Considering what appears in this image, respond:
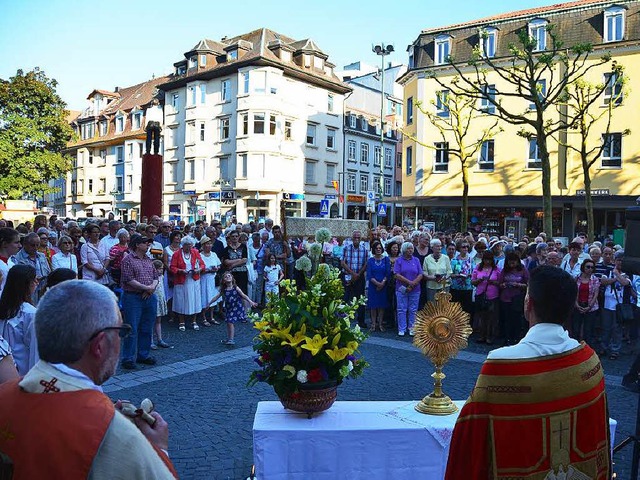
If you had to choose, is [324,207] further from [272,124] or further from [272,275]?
[272,124]

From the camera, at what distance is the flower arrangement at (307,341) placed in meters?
3.92

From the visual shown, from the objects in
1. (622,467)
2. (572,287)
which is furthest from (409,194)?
(572,287)

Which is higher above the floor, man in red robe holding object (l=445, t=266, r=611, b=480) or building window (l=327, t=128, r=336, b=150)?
building window (l=327, t=128, r=336, b=150)

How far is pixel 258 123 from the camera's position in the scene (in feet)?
140

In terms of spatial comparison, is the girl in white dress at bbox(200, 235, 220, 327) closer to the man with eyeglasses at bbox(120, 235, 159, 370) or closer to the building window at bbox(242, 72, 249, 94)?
the man with eyeglasses at bbox(120, 235, 159, 370)

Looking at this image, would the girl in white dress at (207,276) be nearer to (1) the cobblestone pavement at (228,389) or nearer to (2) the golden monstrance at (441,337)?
(1) the cobblestone pavement at (228,389)

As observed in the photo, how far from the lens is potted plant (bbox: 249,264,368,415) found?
392cm

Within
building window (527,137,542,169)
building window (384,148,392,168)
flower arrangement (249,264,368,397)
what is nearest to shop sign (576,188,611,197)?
building window (527,137,542,169)

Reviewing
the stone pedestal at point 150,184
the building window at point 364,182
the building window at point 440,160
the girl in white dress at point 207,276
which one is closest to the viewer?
the girl in white dress at point 207,276

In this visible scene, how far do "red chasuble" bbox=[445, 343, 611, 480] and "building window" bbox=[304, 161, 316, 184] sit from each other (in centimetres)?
4407

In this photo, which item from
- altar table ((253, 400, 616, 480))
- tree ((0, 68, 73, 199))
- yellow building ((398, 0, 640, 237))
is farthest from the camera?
tree ((0, 68, 73, 199))

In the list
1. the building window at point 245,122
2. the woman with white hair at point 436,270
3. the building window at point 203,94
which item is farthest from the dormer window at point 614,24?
the building window at point 203,94

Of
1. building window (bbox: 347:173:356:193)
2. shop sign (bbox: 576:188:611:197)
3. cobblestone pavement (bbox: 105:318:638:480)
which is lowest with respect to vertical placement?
cobblestone pavement (bbox: 105:318:638:480)

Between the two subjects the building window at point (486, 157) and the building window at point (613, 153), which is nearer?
the building window at point (613, 153)
